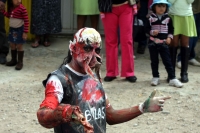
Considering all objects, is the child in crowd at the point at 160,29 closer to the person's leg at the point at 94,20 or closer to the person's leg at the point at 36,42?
the person's leg at the point at 94,20

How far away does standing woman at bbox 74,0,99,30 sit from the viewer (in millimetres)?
8430

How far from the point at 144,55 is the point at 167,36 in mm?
2025

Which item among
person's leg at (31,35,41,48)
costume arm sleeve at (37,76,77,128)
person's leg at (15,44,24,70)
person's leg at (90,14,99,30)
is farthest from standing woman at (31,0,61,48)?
costume arm sleeve at (37,76,77,128)

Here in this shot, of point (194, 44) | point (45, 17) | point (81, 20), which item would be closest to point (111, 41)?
point (194, 44)

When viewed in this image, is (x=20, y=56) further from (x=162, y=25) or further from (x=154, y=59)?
(x=162, y=25)

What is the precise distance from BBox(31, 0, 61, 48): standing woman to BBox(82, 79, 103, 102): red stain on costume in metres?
5.50

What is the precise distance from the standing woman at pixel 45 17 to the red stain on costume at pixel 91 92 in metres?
5.50

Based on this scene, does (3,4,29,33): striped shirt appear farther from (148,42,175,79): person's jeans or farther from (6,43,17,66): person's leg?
(148,42,175,79): person's jeans

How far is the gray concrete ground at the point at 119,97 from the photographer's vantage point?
17.7 ft

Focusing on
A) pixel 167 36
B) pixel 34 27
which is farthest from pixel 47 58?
pixel 167 36

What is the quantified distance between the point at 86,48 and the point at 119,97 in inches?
131

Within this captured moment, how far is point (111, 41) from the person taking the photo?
22.4ft

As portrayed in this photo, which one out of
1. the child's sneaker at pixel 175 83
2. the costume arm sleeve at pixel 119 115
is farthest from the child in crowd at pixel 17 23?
the costume arm sleeve at pixel 119 115

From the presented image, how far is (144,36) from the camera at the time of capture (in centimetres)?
856
